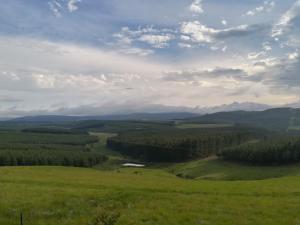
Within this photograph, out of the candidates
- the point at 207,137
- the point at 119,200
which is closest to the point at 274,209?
the point at 119,200

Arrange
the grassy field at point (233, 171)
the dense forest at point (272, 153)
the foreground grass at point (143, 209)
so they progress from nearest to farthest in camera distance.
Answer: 1. the foreground grass at point (143, 209)
2. the grassy field at point (233, 171)
3. the dense forest at point (272, 153)

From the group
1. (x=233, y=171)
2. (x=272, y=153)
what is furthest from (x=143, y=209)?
(x=272, y=153)

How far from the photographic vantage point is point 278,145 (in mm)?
119875

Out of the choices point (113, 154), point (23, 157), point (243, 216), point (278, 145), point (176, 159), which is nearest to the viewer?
point (243, 216)

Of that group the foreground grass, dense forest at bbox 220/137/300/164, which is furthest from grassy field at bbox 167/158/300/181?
the foreground grass

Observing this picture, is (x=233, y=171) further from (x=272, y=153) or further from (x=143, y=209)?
(x=143, y=209)

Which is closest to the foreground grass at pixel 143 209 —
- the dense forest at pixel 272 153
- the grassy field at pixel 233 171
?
the grassy field at pixel 233 171

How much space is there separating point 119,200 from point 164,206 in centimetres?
314

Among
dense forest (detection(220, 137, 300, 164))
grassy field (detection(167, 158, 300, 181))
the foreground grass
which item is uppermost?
the foreground grass

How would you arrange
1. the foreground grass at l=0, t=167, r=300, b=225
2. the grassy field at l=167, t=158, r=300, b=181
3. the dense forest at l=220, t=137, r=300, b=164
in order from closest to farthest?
the foreground grass at l=0, t=167, r=300, b=225
the grassy field at l=167, t=158, r=300, b=181
the dense forest at l=220, t=137, r=300, b=164

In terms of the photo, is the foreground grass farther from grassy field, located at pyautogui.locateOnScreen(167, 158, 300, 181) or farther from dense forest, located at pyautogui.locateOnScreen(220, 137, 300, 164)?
dense forest, located at pyautogui.locateOnScreen(220, 137, 300, 164)

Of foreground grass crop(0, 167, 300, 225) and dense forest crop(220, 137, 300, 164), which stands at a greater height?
foreground grass crop(0, 167, 300, 225)

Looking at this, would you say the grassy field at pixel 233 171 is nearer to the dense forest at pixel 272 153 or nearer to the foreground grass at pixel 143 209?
the dense forest at pixel 272 153

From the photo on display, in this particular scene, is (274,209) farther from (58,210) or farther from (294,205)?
(58,210)
